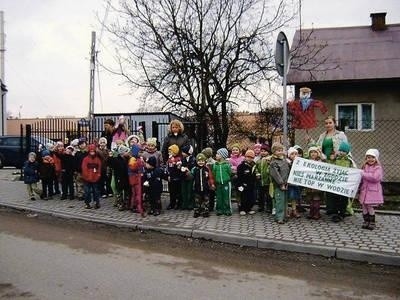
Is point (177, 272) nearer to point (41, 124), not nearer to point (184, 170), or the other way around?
point (184, 170)

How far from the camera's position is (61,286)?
554 centimetres

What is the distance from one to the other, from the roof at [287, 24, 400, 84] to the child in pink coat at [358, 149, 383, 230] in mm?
8346

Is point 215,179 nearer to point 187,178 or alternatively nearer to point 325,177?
point 187,178

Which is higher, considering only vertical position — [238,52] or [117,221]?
[238,52]

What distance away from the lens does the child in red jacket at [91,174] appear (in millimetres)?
10828

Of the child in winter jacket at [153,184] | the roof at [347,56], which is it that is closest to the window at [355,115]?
the roof at [347,56]

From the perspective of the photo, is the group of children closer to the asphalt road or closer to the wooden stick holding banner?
the wooden stick holding banner

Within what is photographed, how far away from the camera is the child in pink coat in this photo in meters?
8.30

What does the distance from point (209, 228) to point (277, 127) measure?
54.2 ft

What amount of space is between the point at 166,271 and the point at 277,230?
2677 millimetres

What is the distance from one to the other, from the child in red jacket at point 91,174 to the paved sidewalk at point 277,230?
31 centimetres

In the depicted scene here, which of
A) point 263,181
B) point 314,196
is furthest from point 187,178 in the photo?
point 314,196

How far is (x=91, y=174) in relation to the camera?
10836 millimetres

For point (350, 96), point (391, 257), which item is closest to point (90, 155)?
point (391, 257)
